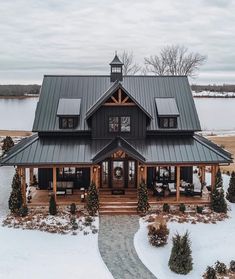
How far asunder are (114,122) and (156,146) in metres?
2.88

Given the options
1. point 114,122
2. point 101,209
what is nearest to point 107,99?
point 114,122

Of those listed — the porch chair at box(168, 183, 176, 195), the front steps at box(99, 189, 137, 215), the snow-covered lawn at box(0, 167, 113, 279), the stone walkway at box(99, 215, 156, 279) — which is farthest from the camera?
the porch chair at box(168, 183, 176, 195)

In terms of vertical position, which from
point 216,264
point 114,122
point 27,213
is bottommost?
point 216,264

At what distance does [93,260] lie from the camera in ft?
53.7

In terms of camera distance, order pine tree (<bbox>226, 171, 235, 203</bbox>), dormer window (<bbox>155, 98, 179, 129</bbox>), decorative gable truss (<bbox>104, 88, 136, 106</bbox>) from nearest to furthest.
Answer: decorative gable truss (<bbox>104, 88, 136, 106</bbox>) → pine tree (<bbox>226, 171, 235, 203</bbox>) → dormer window (<bbox>155, 98, 179, 129</bbox>)

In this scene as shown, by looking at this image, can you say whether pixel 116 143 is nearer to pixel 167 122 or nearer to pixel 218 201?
pixel 167 122

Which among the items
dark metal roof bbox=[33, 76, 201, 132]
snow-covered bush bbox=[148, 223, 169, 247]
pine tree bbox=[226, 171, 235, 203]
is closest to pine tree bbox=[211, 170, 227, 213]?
pine tree bbox=[226, 171, 235, 203]

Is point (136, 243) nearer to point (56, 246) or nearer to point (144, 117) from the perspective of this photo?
point (56, 246)

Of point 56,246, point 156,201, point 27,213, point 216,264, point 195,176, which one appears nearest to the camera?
point 216,264

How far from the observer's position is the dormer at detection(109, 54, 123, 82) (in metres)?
25.8

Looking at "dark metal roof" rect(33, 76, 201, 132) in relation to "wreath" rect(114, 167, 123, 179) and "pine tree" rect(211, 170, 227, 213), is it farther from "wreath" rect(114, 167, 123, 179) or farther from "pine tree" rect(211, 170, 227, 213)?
"pine tree" rect(211, 170, 227, 213)

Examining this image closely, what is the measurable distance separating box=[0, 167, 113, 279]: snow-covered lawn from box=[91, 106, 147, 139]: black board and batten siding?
704 centimetres

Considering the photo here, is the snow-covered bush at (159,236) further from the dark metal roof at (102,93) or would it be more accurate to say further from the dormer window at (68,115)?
the dormer window at (68,115)

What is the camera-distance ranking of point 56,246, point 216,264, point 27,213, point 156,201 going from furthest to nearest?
point 156,201, point 27,213, point 56,246, point 216,264
